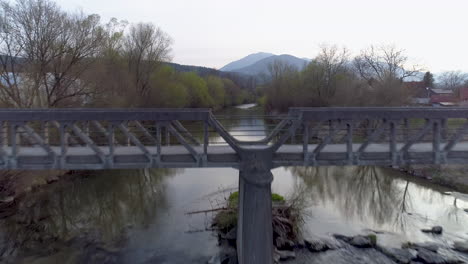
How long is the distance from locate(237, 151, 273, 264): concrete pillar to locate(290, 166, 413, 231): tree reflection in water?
24.7ft

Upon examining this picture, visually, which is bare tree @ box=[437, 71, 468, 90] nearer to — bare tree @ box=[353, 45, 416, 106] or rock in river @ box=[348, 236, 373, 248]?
bare tree @ box=[353, 45, 416, 106]

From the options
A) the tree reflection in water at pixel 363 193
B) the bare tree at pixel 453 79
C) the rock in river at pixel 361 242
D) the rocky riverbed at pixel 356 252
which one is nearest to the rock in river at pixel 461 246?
the rocky riverbed at pixel 356 252

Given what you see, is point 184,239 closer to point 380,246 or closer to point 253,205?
point 253,205

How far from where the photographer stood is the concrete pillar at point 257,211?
24.2ft

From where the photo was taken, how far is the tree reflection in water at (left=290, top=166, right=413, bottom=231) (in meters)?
13.6

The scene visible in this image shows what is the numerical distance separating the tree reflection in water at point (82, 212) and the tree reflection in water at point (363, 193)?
853cm

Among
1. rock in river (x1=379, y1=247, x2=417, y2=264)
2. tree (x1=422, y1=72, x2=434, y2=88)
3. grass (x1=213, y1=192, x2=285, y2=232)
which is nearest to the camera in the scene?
rock in river (x1=379, y1=247, x2=417, y2=264)

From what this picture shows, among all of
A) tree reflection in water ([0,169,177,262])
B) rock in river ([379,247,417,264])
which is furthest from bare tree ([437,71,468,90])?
tree reflection in water ([0,169,177,262])

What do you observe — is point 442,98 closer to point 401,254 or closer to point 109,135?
point 401,254

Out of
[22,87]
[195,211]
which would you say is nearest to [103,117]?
[195,211]

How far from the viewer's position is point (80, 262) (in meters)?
10.0

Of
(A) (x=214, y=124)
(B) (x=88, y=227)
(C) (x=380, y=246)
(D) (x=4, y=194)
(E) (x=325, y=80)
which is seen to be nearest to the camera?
(A) (x=214, y=124)

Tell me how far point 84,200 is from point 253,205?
11.8 meters

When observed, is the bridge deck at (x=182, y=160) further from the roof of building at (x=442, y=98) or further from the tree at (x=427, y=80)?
the tree at (x=427, y=80)
